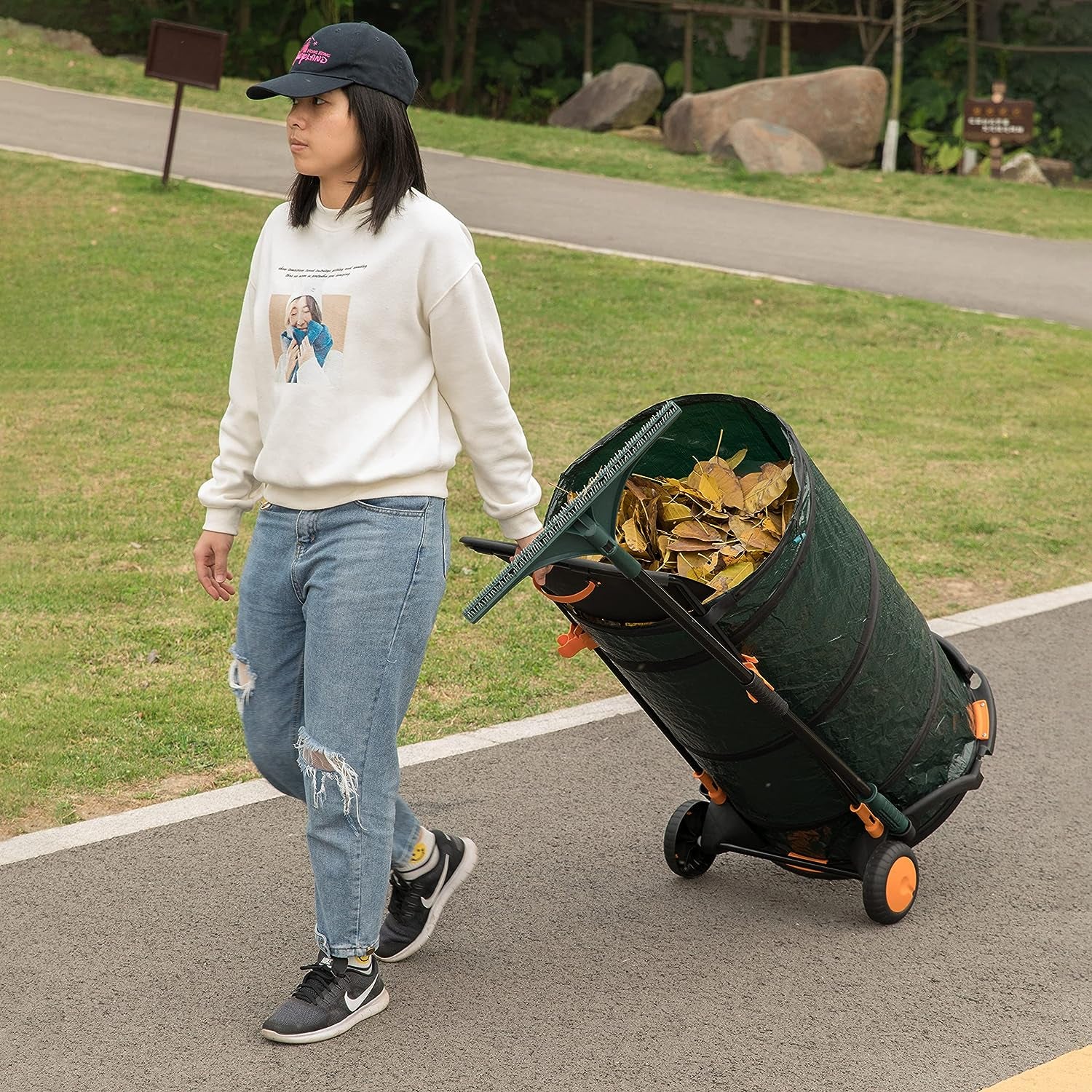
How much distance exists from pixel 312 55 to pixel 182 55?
1146 cm

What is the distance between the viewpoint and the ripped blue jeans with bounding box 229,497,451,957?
3.24 m

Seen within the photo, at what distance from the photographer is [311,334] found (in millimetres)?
3236

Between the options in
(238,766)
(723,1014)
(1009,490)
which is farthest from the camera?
(1009,490)

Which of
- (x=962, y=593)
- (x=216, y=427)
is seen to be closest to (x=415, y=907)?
(x=962, y=593)

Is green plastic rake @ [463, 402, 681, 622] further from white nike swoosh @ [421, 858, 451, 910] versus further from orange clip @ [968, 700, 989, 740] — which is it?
orange clip @ [968, 700, 989, 740]

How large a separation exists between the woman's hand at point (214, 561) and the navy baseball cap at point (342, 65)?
926 millimetres

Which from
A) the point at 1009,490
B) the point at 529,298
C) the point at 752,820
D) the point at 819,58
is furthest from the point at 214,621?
the point at 819,58

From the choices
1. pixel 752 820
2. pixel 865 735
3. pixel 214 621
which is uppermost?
pixel 865 735

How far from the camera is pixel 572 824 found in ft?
14.8

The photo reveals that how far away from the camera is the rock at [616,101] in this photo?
23.7 meters

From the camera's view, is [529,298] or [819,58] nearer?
[529,298]

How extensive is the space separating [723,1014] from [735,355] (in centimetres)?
787

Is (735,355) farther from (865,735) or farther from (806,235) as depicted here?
(865,735)

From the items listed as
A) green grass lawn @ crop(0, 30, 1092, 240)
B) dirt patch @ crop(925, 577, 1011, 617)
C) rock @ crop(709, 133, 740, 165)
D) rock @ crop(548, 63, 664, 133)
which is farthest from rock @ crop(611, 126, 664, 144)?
dirt patch @ crop(925, 577, 1011, 617)
